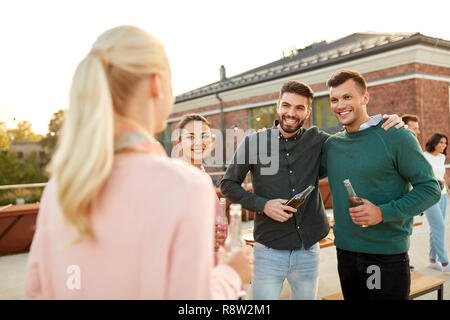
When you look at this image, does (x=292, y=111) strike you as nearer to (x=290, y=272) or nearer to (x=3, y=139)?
(x=290, y=272)

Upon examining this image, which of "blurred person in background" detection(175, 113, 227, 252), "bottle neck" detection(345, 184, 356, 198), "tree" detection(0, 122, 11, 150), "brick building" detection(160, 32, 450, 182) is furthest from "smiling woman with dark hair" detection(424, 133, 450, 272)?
"tree" detection(0, 122, 11, 150)

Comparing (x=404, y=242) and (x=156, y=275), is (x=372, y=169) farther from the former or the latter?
(x=156, y=275)

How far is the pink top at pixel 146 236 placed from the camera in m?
0.78

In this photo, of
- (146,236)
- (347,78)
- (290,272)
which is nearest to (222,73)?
(347,78)

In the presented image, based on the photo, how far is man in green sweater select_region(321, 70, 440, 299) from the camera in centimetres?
210

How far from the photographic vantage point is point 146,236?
0.80 meters

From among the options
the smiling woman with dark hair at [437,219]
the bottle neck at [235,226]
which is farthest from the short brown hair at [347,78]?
the smiling woman with dark hair at [437,219]

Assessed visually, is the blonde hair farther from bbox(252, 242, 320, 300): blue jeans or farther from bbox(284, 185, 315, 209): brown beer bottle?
bbox(252, 242, 320, 300): blue jeans

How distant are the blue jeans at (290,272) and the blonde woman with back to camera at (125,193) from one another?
1.72 meters

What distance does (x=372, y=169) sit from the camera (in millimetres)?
2215

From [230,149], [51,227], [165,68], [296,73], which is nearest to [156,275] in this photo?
[51,227]

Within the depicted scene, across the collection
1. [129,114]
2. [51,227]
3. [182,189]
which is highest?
[129,114]

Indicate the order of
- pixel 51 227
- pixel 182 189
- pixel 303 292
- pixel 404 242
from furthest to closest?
pixel 303 292
pixel 404 242
pixel 51 227
pixel 182 189

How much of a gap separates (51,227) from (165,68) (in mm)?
542
